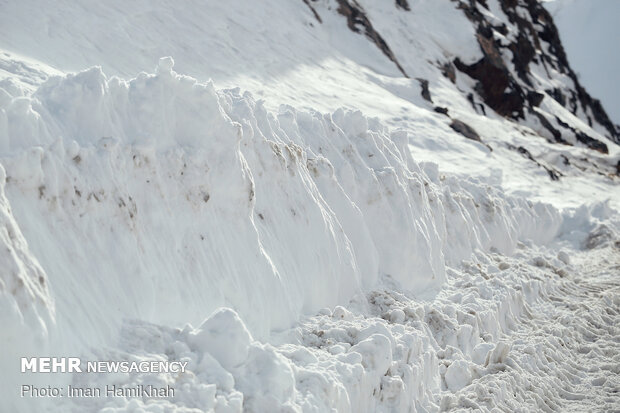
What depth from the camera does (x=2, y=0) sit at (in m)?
13.4

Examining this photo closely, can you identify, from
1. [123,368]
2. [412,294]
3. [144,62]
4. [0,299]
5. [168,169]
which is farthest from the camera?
[144,62]

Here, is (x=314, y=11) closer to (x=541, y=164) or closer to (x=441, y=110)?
(x=441, y=110)

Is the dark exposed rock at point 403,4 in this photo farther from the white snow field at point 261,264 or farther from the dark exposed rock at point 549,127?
the white snow field at point 261,264

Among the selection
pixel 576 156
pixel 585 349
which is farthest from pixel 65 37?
pixel 576 156

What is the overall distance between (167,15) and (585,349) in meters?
13.9

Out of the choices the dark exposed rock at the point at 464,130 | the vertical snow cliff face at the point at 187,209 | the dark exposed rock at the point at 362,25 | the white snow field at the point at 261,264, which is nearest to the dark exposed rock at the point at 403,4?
the dark exposed rock at the point at 362,25

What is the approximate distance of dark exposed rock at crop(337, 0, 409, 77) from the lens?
2652 cm

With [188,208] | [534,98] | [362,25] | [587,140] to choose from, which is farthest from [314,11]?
[188,208]

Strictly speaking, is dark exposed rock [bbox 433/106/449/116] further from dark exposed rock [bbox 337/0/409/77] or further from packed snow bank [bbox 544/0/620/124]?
packed snow bank [bbox 544/0/620/124]

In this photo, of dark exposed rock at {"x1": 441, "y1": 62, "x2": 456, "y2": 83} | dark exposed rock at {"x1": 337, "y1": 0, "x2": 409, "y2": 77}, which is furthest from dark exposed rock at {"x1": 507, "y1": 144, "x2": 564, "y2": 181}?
dark exposed rock at {"x1": 441, "y1": 62, "x2": 456, "y2": 83}

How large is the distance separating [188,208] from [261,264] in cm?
80

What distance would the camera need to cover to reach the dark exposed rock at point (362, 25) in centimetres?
2652

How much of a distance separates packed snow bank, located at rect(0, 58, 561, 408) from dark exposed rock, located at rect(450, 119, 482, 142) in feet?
44.9

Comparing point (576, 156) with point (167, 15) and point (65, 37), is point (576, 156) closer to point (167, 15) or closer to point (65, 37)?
point (167, 15)
